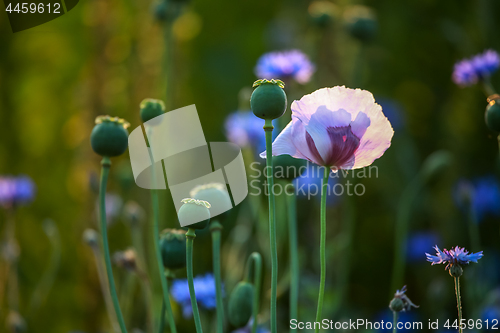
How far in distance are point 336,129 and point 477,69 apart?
431 millimetres

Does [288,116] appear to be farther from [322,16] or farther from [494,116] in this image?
[494,116]

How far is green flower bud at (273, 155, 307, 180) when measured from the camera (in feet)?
1.76

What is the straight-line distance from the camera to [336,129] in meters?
0.42

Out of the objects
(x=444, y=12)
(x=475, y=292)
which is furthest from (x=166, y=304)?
(x=444, y=12)

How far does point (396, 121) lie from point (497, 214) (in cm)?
67

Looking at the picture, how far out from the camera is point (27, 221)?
5.25 feet

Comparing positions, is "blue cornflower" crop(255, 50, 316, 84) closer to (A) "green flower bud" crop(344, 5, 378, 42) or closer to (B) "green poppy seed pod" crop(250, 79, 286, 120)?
(A) "green flower bud" crop(344, 5, 378, 42)

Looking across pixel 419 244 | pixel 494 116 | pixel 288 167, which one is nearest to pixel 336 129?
pixel 288 167

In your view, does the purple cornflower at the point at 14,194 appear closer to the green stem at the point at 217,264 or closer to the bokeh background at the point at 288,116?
the bokeh background at the point at 288,116

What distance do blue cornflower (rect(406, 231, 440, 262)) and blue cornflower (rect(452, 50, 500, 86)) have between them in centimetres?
59

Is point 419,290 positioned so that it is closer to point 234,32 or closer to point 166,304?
point 166,304

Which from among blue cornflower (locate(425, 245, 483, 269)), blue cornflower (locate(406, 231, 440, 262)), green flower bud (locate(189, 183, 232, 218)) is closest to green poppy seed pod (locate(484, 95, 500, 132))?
blue cornflower (locate(425, 245, 483, 269))

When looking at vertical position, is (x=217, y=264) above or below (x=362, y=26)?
below

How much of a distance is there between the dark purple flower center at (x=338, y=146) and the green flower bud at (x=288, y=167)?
0.10 metres
